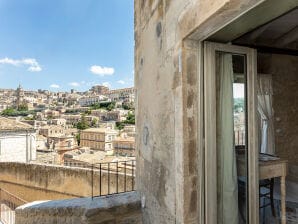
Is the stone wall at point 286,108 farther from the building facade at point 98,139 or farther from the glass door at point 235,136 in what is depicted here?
the building facade at point 98,139

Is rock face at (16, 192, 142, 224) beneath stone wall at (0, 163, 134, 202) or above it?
above

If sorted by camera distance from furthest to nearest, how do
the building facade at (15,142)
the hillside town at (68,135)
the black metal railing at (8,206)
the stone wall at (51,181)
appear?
the hillside town at (68,135) < the building facade at (15,142) < the stone wall at (51,181) < the black metal railing at (8,206)

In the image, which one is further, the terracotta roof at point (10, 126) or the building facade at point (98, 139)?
the building facade at point (98, 139)

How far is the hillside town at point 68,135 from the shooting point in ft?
42.5

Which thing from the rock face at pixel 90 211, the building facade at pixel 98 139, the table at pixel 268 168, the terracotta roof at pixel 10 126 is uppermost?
the terracotta roof at pixel 10 126

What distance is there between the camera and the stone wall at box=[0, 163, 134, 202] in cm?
584

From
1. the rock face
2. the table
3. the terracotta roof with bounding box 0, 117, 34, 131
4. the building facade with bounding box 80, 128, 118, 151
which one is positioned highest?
the terracotta roof with bounding box 0, 117, 34, 131

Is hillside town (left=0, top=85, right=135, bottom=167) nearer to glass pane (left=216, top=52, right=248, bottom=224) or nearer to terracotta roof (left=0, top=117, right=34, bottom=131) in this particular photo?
terracotta roof (left=0, top=117, right=34, bottom=131)

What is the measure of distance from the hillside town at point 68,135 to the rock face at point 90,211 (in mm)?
1631

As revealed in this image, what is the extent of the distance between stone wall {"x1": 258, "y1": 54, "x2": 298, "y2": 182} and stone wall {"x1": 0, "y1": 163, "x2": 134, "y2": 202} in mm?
3331

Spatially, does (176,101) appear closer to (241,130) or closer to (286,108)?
(241,130)

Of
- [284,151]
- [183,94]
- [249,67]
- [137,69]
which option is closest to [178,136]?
[183,94]

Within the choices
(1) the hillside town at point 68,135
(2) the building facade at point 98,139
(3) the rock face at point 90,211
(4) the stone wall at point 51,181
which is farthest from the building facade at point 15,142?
(2) the building facade at point 98,139

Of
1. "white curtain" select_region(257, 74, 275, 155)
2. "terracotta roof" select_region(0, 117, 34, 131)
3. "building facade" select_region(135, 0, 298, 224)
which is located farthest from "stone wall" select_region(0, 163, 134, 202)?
"terracotta roof" select_region(0, 117, 34, 131)
